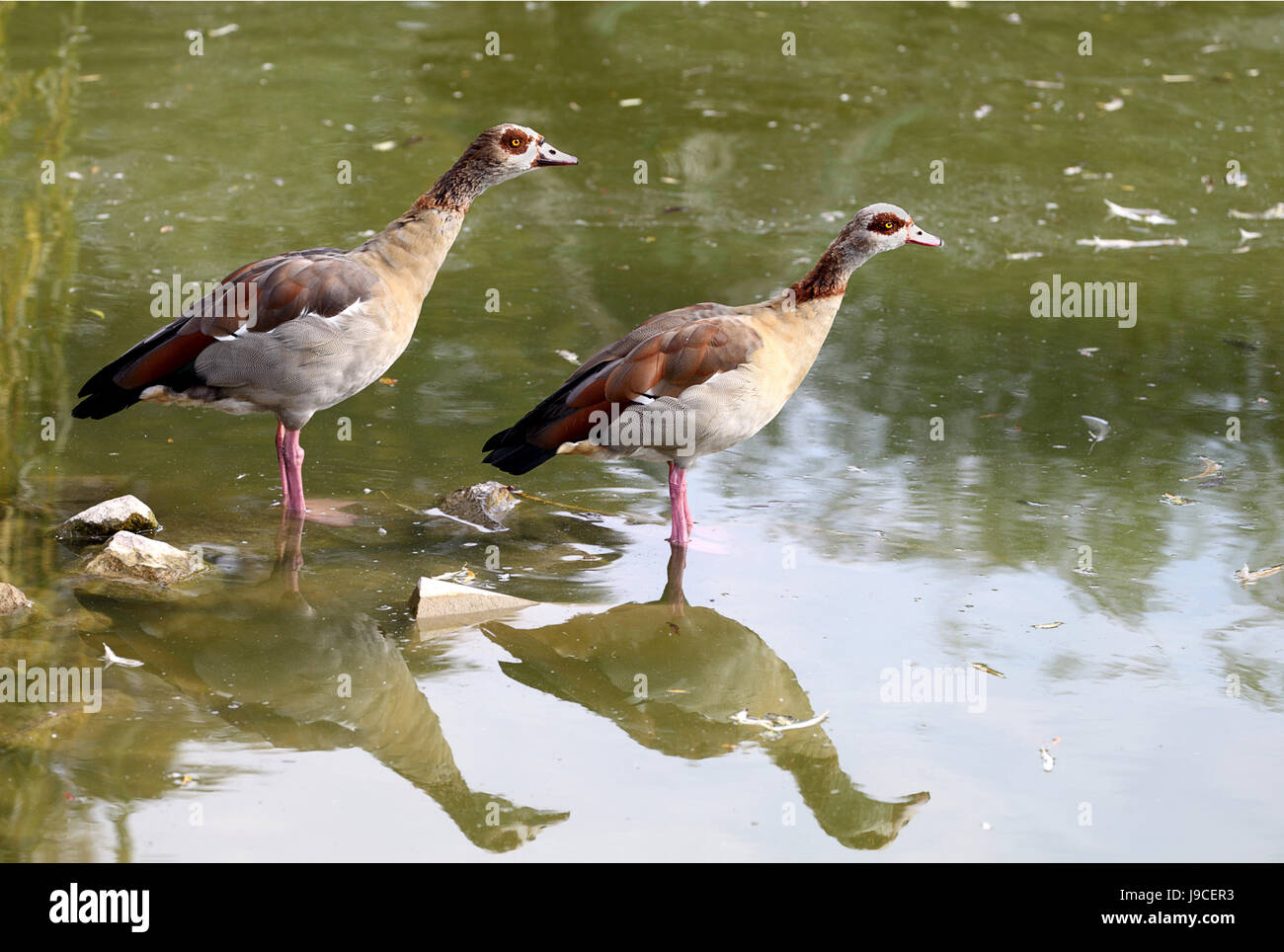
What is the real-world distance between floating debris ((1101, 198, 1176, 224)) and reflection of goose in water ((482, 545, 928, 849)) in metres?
7.21

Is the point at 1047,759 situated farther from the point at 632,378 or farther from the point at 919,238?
the point at 919,238

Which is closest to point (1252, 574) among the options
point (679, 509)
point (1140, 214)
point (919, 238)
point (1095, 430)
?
point (1095, 430)

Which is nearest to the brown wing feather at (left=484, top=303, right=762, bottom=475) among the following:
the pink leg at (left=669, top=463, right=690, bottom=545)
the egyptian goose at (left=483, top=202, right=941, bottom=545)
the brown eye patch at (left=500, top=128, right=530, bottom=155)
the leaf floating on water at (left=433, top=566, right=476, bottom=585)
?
the egyptian goose at (left=483, top=202, right=941, bottom=545)

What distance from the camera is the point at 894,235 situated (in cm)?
700

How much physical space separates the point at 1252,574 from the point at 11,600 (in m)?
5.19

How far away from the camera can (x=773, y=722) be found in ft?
16.9

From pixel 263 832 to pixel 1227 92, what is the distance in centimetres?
1277

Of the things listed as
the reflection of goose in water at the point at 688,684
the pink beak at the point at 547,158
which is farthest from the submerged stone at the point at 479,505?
the pink beak at the point at 547,158

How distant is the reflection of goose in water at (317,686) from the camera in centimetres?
454

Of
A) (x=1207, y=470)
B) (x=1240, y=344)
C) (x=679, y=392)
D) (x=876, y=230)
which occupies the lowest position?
(x=1207, y=470)

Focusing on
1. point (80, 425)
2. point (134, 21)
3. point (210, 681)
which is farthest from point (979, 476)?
point (134, 21)

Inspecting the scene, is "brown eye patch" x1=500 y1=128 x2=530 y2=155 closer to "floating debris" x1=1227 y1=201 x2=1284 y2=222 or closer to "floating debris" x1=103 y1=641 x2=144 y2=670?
"floating debris" x1=103 y1=641 x2=144 y2=670

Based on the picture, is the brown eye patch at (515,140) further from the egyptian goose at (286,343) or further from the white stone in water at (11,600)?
the white stone in water at (11,600)

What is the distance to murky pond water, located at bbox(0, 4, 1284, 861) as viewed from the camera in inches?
183
